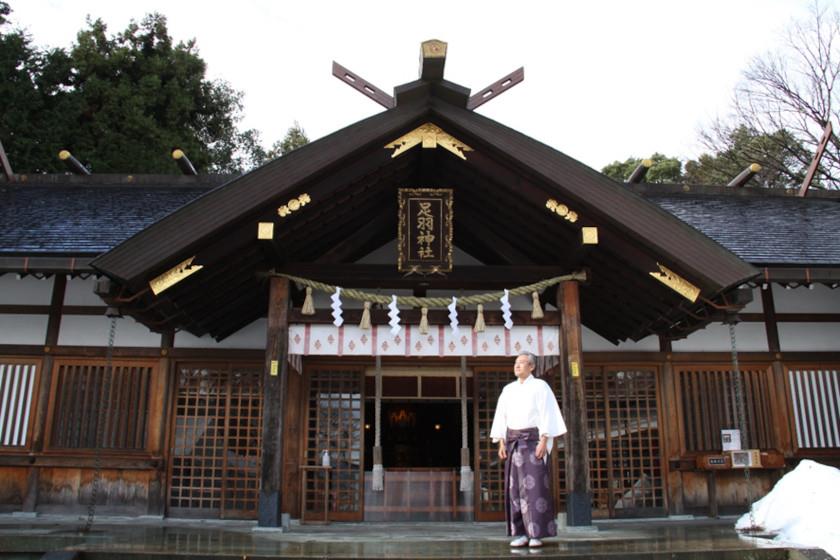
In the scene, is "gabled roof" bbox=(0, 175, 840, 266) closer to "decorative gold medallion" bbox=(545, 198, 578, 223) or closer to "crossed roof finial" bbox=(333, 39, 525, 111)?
"decorative gold medallion" bbox=(545, 198, 578, 223)

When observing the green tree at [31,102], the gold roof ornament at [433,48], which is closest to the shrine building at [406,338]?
the gold roof ornament at [433,48]

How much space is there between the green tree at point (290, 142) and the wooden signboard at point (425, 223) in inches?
869

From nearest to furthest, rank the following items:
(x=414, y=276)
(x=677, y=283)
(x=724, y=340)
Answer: (x=677, y=283), (x=414, y=276), (x=724, y=340)

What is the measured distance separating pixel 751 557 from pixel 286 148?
27.5 m

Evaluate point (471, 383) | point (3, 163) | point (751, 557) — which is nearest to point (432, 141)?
point (471, 383)

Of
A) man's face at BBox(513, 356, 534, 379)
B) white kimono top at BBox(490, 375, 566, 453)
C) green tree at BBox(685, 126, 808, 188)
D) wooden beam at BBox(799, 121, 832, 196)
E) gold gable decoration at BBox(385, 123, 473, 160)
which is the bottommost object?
white kimono top at BBox(490, 375, 566, 453)

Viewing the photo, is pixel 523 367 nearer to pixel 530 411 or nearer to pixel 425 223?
pixel 530 411

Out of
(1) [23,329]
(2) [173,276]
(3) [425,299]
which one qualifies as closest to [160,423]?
(1) [23,329]

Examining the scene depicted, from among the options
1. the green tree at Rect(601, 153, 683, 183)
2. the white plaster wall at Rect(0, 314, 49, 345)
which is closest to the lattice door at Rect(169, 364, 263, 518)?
the white plaster wall at Rect(0, 314, 49, 345)

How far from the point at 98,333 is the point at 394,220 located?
15.0ft

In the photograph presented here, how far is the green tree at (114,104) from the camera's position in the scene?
20141 mm

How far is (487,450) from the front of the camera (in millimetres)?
9836

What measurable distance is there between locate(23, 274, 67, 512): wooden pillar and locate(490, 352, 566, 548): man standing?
22.0ft

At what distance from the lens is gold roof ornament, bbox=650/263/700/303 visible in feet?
23.8
